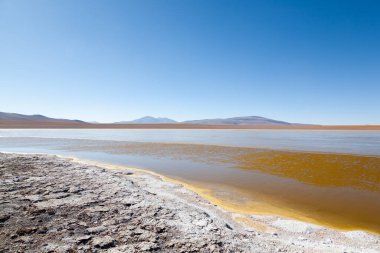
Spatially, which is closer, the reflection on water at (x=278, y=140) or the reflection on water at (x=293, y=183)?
the reflection on water at (x=293, y=183)

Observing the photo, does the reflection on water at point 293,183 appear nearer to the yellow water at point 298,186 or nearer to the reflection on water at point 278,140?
the yellow water at point 298,186

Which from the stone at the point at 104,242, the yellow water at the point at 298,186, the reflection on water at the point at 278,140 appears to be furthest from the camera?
the reflection on water at the point at 278,140

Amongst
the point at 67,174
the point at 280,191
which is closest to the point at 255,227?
the point at 280,191

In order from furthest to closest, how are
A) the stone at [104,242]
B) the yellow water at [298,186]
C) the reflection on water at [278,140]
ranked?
the reflection on water at [278,140]
the yellow water at [298,186]
the stone at [104,242]

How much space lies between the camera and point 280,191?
809 centimetres

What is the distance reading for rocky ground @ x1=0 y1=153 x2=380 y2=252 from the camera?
12.8ft

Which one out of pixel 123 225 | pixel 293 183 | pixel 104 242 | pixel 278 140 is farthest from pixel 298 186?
pixel 278 140

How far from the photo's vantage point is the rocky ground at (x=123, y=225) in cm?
391

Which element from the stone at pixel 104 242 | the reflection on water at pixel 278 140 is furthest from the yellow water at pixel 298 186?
the reflection on water at pixel 278 140

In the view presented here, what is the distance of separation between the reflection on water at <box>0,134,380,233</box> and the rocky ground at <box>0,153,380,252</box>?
1.29 meters

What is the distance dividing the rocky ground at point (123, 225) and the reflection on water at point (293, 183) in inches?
51.0

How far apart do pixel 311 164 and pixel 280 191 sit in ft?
17.0

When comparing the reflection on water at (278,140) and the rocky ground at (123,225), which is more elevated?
the reflection on water at (278,140)

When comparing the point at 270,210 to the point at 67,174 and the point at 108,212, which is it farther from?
the point at 67,174
